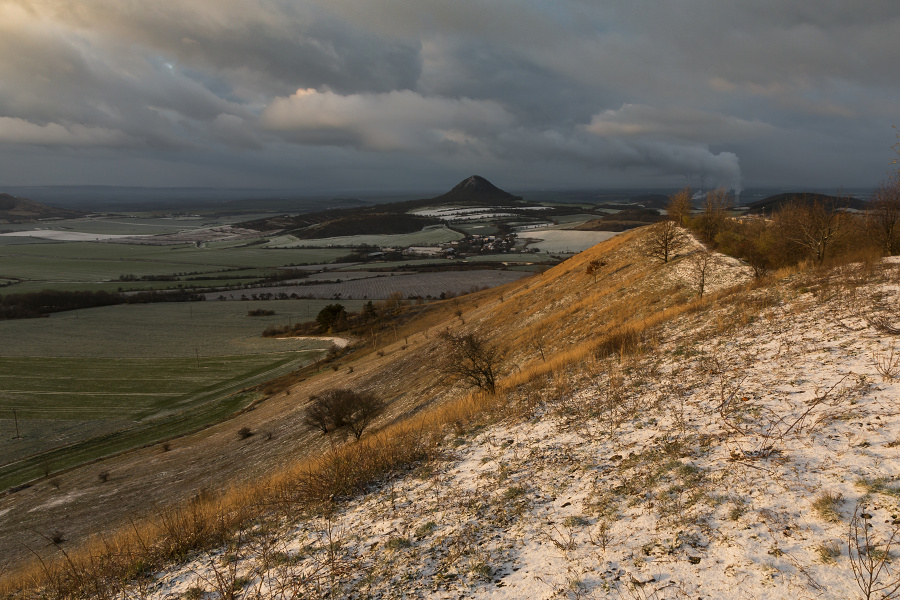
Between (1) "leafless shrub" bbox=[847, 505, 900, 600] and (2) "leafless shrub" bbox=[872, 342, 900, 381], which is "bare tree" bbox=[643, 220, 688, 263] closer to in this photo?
(2) "leafless shrub" bbox=[872, 342, 900, 381]

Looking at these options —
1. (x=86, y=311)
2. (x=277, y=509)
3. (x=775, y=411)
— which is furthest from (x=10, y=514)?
(x=86, y=311)

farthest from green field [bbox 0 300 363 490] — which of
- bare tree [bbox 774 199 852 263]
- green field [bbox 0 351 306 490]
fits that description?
bare tree [bbox 774 199 852 263]

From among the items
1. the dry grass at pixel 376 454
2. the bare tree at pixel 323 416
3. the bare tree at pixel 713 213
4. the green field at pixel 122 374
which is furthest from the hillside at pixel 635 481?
the green field at pixel 122 374

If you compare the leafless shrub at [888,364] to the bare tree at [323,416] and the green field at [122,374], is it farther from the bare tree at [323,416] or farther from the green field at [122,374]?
the green field at [122,374]

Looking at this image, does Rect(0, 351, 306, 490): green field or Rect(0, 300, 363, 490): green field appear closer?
Rect(0, 351, 306, 490): green field

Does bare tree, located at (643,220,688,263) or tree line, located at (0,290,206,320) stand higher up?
bare tree, located at (643,220,688,263)

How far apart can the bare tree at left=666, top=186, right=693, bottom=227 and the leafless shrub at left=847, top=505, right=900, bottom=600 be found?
48309 mm

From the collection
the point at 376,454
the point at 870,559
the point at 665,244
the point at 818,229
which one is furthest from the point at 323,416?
the point at 818,229

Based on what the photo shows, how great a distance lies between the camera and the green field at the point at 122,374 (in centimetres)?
4041

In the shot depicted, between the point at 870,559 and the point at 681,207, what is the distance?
49.3 metres

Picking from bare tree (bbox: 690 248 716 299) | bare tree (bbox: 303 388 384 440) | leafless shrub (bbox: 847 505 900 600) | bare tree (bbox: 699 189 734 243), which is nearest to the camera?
leafless shrub (bbox: 847 505 900 600)

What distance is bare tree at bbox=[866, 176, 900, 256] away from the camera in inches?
935

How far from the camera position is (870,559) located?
5.38 meters

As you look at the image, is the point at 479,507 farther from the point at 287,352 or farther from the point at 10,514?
the point at 287,352
